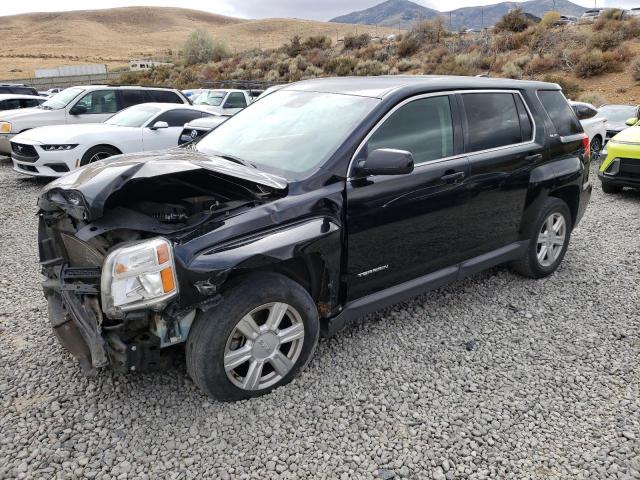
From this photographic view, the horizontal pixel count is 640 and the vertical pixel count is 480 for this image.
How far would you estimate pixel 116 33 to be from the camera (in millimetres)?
104500

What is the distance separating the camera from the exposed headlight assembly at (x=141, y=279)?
248 centimetres

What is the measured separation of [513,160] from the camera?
4.09 m

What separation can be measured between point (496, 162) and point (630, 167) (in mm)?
5448

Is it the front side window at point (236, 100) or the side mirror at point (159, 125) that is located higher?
the side mirror at point (159, 125)

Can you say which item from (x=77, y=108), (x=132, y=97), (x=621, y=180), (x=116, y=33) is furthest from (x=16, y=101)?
(x=116, y=33)

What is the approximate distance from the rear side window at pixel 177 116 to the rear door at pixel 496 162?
701 cm

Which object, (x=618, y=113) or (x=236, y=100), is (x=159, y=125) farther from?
(x=618, y=113)

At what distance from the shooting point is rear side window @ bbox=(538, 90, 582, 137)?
15.0 feet

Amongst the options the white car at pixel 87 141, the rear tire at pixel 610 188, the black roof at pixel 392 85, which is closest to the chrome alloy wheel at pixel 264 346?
the black roof at pixel 392 85

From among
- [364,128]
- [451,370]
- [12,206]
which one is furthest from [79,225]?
[12,206]

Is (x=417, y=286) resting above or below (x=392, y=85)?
below

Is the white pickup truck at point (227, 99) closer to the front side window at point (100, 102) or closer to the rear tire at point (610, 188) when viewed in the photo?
the front side window at point (100, 102)

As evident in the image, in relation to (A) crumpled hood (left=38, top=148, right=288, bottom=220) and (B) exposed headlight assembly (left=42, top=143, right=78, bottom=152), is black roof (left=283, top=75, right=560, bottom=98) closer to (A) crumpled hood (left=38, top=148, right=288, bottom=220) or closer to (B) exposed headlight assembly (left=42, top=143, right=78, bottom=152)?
(A) crumpled hood (left=38, top=148, right=288, bottom=220)

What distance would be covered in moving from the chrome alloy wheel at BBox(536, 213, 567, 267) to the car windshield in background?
2.35 meters
